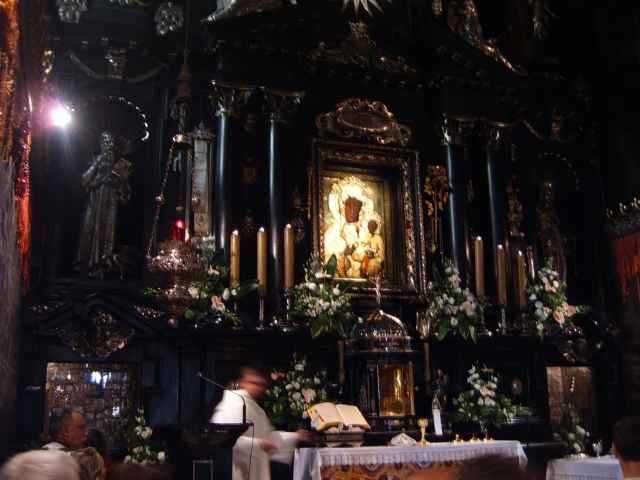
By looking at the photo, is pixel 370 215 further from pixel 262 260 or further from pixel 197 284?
pixel 197 284

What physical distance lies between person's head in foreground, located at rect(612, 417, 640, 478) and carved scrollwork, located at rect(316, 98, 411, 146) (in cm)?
856

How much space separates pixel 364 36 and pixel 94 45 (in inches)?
166

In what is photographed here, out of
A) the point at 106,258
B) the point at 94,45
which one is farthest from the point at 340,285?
the point at 94,45

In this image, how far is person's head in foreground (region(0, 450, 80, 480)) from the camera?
9.99ft

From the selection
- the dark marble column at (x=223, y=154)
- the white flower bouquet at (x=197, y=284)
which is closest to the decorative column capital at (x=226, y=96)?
the dark marble column at (x=223, y=154)

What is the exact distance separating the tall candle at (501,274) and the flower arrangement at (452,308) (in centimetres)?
59

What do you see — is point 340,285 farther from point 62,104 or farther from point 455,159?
point 62,104

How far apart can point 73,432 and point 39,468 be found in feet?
6.97

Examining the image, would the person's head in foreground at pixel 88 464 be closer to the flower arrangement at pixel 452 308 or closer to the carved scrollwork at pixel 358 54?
the flower arrangement at pixel 452 308

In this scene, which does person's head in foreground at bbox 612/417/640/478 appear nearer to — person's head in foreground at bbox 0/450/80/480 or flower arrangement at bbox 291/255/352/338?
person's head in foreground at bbox 0/450/80/480

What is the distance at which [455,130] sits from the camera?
11.9 meters

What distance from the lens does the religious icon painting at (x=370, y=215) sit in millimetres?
11023

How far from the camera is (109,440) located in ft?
29.6

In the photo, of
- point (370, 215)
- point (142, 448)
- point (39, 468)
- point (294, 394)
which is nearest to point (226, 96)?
point (370, 215)
